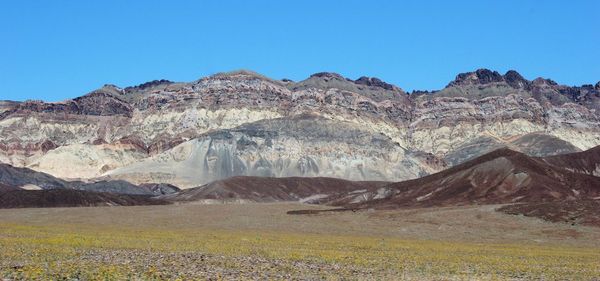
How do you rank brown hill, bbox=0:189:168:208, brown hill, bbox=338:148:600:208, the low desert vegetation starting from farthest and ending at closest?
brown hill, bbox=0:189:168:208 → brown hill, bbox=338:148:600:208 → the low desert vegetation

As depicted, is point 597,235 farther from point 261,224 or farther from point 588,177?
point 588,177

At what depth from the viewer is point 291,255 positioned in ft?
133

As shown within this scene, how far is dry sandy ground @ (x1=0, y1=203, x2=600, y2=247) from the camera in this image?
78.9m

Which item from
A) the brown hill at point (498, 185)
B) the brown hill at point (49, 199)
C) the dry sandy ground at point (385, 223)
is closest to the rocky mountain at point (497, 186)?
the brown hill at point (498, 185)

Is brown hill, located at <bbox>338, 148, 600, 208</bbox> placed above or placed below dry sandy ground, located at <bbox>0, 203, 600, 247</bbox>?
above

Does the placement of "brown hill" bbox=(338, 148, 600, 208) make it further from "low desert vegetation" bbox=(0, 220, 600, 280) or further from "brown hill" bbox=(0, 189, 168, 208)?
"low desert vegetation" bbox=(0, 220, 600, 280)

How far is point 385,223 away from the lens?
97.8 m

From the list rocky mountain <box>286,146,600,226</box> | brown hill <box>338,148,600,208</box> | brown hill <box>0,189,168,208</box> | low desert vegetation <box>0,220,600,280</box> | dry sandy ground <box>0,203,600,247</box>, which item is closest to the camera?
low desert vegetation <box>0,220,600,280</box>

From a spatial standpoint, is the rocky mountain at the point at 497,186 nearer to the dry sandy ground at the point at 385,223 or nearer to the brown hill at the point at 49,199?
the dry sandy ground at the point at 385,223

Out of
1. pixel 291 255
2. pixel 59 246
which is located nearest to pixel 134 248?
pixel 59 246

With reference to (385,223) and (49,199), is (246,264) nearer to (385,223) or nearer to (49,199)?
(385,223)

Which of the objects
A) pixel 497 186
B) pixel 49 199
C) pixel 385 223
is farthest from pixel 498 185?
pixel 49 199

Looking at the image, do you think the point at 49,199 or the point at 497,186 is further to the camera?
the point at 49,199

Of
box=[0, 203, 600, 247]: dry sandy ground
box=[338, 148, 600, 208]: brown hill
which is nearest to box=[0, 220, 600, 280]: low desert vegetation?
box=[0, 203, 600, 247]: dry sandy ground
